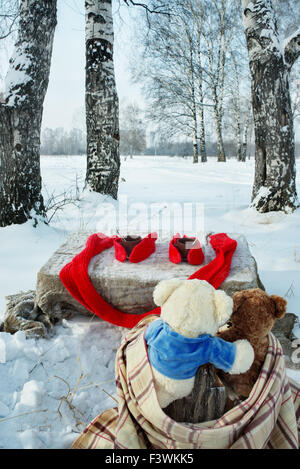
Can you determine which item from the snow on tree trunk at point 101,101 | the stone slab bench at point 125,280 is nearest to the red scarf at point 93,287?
the stone slab bench at point 125,280

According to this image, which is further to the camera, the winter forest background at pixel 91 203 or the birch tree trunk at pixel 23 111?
the birch tree trunk at pixel 23 111

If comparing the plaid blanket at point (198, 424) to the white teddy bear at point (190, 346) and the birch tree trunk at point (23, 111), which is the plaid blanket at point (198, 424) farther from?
the birch tree trunk at point (23, 111)

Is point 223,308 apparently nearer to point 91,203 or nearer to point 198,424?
point 198,424

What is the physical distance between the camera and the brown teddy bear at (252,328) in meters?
1.19

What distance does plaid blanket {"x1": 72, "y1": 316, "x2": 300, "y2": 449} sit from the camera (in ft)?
3.50

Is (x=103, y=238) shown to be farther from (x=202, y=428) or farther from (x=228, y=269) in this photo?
(x=202, y=428)

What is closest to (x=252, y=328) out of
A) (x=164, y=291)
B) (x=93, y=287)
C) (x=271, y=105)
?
(x=164, y=291)

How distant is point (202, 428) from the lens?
1087mm

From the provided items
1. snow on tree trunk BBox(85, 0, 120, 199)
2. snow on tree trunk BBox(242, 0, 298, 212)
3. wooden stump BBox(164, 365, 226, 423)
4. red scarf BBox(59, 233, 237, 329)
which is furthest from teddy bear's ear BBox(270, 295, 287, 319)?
snow on tree trunk BBox(85, 0, 120, 199)

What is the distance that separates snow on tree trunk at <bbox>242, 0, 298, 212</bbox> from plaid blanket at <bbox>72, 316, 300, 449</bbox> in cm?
372

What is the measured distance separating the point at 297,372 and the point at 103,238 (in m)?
1.84

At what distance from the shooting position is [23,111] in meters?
3.98

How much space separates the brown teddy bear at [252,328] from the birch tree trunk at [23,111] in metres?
3.61

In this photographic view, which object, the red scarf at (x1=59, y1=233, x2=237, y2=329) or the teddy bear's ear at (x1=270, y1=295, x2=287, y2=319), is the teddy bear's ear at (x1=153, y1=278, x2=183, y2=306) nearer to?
the teddy bear's ear at (x1=270, y1=295, x2=287, y2=319)
